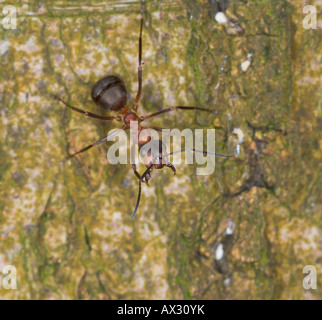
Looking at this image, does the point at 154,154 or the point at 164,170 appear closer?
the point at 154,154

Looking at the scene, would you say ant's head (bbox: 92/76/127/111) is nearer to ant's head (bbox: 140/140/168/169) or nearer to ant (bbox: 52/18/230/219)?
ant (bbox: 52/18/230/219)

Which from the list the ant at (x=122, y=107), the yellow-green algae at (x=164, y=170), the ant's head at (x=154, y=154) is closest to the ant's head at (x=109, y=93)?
the ant at (x=122, y=107)

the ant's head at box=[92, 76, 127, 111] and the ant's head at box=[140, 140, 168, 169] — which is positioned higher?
the ant's head at box=[92, 76, 127, 111]

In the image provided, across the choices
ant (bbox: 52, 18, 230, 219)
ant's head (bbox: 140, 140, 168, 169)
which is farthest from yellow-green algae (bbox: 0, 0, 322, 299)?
ant's head (bbox: 140, 140, 168, 169)

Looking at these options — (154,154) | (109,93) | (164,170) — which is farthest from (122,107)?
(164,170)

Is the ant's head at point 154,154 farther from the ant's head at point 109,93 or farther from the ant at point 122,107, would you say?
the ant's head at point 109,93

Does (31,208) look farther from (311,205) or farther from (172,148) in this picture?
(311,205)

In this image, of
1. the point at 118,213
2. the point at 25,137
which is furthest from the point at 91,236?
the point at 25,137

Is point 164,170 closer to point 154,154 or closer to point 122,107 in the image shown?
point 154,154
